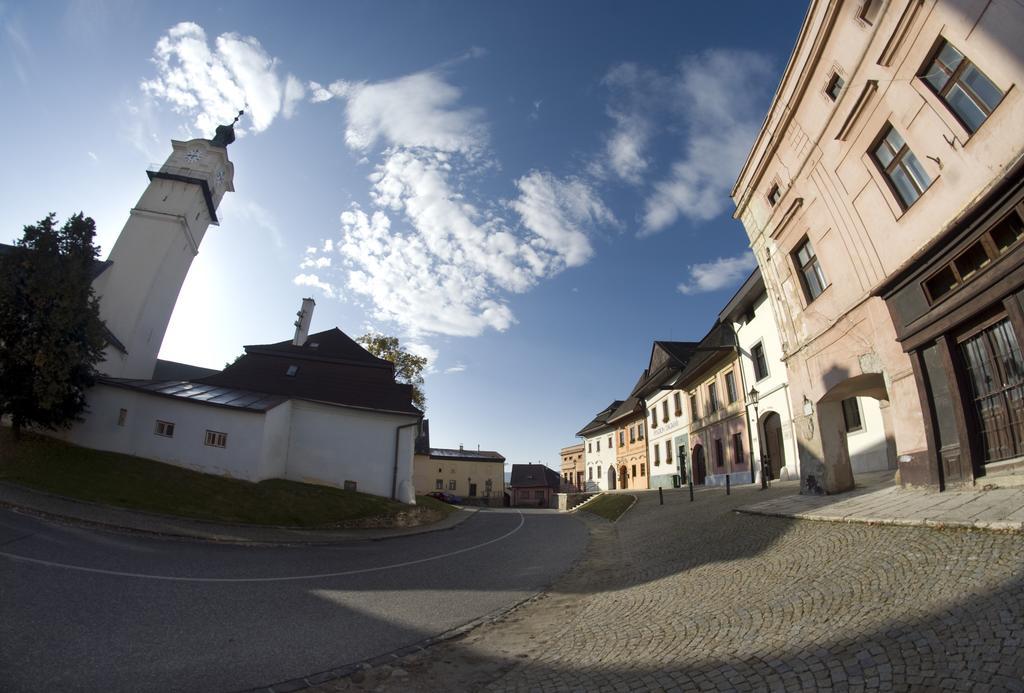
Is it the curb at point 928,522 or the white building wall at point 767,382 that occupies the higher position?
the white building wall at point 767,382

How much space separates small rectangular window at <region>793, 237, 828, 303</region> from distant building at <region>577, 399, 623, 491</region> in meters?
31.2

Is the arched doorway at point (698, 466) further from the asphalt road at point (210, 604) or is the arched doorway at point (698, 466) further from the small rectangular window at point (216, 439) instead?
the small rectangular window at point (216, 439)

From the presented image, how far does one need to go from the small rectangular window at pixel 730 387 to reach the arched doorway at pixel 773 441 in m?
2.73

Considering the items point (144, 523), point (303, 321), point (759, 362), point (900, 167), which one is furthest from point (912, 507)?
point (303, 321)

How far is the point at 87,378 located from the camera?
59.5ft

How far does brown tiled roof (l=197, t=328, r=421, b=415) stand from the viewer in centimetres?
2408

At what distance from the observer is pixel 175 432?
1939 centimetres

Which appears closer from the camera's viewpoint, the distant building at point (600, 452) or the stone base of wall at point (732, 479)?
the stone base of wall at point (732, 479)

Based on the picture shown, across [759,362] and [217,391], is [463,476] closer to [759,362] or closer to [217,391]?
[217,391]

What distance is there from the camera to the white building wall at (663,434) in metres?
29.3

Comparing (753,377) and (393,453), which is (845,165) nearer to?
(753,377)

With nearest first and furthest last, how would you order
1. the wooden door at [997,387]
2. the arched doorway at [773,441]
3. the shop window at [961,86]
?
the wooden door at [997,387], the shop window at [961,86], the arched doorway at [773,441]

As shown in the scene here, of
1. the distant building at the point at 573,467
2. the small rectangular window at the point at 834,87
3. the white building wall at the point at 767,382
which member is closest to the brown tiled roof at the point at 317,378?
the white building wall at the point at 767,382

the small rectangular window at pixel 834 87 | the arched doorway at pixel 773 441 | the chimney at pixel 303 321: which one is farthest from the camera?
the chimney at pixel 303 321
